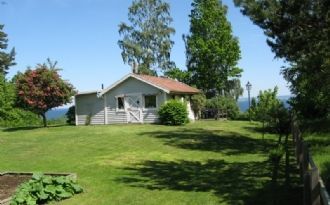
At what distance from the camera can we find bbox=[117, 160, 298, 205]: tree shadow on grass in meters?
10.4

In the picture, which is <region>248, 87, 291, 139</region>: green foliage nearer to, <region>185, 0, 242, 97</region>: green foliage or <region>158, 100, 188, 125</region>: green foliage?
<region>158, 100, 188, 125</region>: green foliage

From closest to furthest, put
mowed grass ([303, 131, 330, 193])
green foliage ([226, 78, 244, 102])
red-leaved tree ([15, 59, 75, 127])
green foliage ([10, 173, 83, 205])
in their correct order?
green foliage ([10, 173, 83, 205]) < mowed grass ([303, 131, 330, 193]) < red-leaved tree ([15, 59, 75, 127]) < green foliage ([226, 78, 244, 102])

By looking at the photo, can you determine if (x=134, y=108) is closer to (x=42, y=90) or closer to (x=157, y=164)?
(x=42, y=90)

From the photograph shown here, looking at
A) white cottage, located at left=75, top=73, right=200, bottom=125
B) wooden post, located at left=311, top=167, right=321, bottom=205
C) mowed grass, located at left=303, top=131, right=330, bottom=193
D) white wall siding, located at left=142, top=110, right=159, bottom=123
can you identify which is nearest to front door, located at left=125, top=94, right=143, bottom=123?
white cottage, located at left=75, top=73, right=200, bottom=125

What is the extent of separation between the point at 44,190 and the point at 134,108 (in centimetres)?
2547

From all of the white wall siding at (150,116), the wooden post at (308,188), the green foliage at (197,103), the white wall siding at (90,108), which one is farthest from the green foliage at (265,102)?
the wooden post at (308,188)

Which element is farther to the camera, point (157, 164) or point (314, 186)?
point (157, 164)

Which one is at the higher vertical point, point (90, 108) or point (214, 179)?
point (90, 108)

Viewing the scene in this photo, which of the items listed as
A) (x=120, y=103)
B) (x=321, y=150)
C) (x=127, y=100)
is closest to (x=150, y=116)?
(x=127, y=100)

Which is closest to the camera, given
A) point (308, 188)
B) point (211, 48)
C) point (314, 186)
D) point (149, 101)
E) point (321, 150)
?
point (314, 186)

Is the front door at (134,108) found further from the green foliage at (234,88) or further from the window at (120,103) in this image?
the green foliage at (234,88)

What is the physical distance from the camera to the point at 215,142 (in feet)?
72.7

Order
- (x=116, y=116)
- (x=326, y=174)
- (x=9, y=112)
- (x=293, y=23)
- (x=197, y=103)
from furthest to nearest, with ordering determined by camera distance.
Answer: (x=9, y=112) → (x=197, y=103) → (x=116, y=116) → (x=293, y=23) → (x=326, y=174)

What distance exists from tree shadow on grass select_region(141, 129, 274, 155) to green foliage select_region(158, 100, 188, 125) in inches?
219
